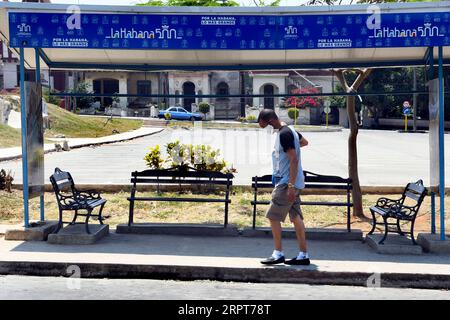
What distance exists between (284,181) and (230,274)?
3.96ft

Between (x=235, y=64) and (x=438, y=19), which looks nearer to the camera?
(x=438, y=19)

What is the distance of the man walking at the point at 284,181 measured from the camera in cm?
684

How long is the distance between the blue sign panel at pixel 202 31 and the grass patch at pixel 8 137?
20.2m

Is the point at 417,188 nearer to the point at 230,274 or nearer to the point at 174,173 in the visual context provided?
the point at 230,274

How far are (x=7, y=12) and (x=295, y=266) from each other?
490 centimetres

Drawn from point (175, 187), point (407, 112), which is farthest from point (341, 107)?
point (175, 187)

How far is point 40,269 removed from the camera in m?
7.09

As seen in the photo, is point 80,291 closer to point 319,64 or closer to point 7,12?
point 7,12

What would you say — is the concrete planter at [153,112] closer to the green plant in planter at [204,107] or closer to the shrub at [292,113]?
the green plant in planter at [204,107]

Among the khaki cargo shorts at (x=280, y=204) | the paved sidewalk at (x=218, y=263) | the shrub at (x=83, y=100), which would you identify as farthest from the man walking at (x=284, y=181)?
the shrub at (x=83, y=100)
